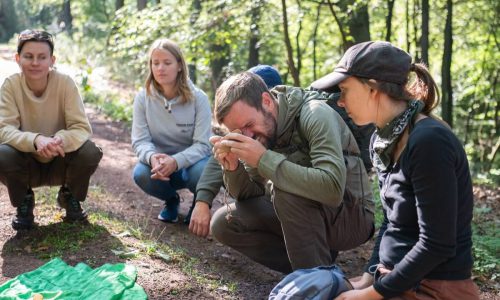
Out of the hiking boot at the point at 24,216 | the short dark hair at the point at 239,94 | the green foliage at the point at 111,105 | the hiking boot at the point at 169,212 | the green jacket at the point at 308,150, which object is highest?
the short dark hair at the point at 239,94

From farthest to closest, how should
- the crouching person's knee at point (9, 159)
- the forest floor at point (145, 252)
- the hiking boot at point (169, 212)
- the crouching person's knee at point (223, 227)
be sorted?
the hiking boot at point (169, 212)
the crouching person's knee at point (9, 159)
the crouching person's knee at point (223, 227)
the forest floor at point (145, 252)

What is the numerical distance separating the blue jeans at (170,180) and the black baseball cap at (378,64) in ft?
7.20

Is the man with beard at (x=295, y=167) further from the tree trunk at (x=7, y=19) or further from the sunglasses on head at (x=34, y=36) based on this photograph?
the tree trunk at (x=7, y=19)

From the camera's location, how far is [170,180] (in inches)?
173

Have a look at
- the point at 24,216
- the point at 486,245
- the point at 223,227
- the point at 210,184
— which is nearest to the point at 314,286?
the point at 223,227

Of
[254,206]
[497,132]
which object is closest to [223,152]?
[254,206]

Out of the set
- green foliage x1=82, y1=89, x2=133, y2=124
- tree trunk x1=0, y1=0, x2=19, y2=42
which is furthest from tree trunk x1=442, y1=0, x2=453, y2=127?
tree trunk x1=0, y1=0, x2=19, y2=42

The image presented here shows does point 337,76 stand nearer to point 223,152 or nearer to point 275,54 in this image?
point 223,152

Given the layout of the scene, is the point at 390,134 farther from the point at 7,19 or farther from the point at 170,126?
the point at 7,19

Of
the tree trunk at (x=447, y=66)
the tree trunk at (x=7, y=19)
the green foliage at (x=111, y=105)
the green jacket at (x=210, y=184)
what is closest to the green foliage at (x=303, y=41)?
the green foliage at (x=111, y=105)

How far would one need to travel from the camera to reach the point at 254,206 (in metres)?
3.31

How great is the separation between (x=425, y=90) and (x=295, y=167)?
80cm

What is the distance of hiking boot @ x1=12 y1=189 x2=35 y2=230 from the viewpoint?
3955mm

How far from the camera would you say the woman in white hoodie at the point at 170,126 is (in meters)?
4.29
